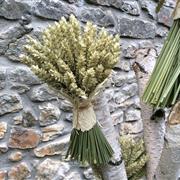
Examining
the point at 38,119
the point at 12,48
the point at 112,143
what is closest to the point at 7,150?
the point at 38,119

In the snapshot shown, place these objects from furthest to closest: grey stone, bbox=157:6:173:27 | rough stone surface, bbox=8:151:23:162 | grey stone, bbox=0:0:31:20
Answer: grey stone, bbox=157:6:173:27 → rough stone surface, bbox=8:151:23:162 → grey stone, bbox=0:0:31:20

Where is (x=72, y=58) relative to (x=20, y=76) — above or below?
above

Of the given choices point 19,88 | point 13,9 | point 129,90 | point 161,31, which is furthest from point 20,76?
point 161,31

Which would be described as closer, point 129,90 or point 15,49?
point 15,49

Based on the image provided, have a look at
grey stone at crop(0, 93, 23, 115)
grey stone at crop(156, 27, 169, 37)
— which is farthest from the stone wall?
grey stone at crop(156, 27, 169, 37)

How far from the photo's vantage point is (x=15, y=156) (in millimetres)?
1497

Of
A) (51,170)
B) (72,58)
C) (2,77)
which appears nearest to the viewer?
(72,58)

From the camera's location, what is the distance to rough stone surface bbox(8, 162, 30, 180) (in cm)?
149

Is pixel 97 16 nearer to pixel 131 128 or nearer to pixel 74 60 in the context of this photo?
pixel 131 128

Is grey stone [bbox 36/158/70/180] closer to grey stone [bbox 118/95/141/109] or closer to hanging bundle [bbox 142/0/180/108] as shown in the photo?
grey stone [bbox 118/95/141/109]

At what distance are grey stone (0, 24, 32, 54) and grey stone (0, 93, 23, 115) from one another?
185mm

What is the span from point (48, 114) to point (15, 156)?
0.24 metres

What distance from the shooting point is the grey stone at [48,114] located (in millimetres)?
1553

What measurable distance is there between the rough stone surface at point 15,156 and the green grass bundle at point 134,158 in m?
0.84
